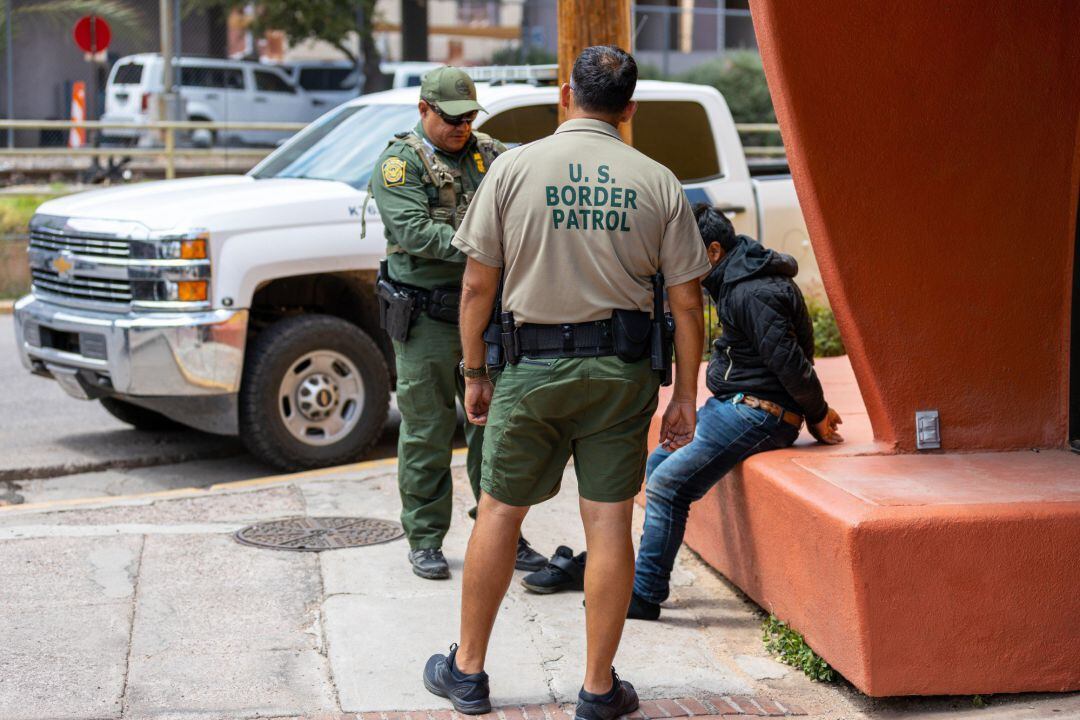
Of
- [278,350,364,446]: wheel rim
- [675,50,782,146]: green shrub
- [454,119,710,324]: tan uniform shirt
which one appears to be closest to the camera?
[454,119,710,324]: tan uniform shirt

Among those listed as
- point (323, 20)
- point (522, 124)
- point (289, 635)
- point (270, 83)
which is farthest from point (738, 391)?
point (270, 83)

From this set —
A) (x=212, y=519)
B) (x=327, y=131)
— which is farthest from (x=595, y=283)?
(x=327, y=131)

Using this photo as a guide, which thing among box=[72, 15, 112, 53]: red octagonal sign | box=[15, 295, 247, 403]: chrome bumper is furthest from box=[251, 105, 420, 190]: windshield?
box=[72, 15, 112, 53]: red octagonal sign

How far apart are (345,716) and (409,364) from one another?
1541 mm

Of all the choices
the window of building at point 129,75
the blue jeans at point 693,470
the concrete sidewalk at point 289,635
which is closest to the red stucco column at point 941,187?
the blue jeans at point 693,470

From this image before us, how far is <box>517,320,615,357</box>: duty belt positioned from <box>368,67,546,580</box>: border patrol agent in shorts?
1.25m

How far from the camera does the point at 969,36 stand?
4469mm

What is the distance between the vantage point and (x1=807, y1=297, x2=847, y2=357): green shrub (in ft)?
26.8

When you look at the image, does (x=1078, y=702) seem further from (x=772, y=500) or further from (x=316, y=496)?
(x=316, y=496)

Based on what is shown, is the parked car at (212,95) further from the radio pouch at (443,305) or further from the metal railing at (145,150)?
the radio pouch at (443,305)

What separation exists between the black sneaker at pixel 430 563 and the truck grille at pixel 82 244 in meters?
2.53

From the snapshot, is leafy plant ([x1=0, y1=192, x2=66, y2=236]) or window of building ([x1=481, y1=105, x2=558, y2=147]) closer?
window of building ([x1=481, y1=105, x2=558, y2=147])

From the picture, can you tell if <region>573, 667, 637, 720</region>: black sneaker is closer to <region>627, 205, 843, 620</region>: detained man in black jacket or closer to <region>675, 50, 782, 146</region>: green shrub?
<region>627, 205, 843, 620</region>: detained man in black jacket

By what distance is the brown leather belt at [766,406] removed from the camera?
478cm
